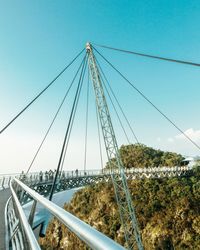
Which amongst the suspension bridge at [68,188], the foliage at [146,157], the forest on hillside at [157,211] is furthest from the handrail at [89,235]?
the foliage at [146,157]

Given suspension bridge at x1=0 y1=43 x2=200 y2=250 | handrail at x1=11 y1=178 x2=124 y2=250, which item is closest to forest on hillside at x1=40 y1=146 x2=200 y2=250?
suspension bridge at x1=0 y1=43 x2=200 y2=250

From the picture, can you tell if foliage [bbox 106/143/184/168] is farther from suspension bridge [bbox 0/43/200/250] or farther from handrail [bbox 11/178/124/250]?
handrail [bbox 11/178/124/250]

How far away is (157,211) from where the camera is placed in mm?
47156

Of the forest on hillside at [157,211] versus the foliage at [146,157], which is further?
the foliage at [146,157]

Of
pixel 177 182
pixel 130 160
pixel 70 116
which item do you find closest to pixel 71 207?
pixel 130 160

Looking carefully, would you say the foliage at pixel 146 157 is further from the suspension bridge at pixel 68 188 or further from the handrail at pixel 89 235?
the handrail at pixel 89 235

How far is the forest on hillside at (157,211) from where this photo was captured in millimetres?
41406

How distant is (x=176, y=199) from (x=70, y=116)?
36.8m

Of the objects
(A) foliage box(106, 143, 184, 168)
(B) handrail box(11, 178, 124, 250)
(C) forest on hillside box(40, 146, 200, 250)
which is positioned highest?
(A) foliage box(106, 143, 184, 168)

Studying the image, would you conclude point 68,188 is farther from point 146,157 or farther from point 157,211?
point 146,157

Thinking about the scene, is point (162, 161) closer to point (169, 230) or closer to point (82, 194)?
point (82, 194)

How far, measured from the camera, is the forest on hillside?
4141cm

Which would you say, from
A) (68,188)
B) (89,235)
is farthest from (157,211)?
(89,235)

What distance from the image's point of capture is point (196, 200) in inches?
1767
